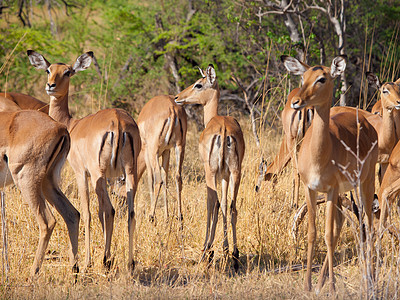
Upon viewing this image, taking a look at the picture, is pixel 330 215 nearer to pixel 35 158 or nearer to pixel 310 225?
pixel 310 225

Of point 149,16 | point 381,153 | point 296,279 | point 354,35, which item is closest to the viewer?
point 296,279

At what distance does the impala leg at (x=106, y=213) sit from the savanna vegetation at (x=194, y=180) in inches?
6.1

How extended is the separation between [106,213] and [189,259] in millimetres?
885

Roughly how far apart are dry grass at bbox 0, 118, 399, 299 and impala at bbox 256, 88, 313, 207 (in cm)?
33

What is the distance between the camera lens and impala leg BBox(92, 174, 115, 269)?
4.75 metres

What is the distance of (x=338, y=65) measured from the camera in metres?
4.37

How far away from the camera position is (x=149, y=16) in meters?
11.6

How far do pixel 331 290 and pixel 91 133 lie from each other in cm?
240

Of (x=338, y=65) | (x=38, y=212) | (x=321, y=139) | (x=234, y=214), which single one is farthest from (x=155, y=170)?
(x=338, y=65)

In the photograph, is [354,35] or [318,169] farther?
[354,35]

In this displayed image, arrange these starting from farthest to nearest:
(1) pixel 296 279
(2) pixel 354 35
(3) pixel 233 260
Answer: (2) pixel 354 35 < (3) pixel 233 260 < (1) pixel 296 279

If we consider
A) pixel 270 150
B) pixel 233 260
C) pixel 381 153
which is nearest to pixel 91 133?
pixel 233 260

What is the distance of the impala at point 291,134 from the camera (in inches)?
261

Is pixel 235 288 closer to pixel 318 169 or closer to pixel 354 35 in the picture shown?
pixel 318 169
